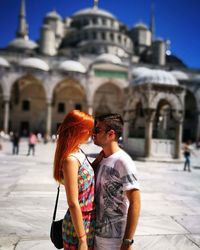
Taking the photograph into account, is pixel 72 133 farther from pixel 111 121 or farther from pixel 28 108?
pixel 28 108

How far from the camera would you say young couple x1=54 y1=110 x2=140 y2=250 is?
5.13 ft

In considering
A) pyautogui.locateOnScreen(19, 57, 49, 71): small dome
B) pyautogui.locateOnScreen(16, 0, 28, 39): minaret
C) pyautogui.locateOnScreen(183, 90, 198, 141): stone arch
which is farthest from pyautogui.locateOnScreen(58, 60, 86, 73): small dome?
pyautogui.locateOnScreen(16, 0, 28, 39): minaret

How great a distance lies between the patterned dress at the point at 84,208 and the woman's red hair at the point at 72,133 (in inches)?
3.1

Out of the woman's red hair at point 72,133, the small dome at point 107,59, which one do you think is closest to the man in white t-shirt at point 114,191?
the woman's red hair at point 72,133

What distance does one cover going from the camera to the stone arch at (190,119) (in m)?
31.4

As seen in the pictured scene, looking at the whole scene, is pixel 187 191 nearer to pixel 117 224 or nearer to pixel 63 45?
pixel 117 224

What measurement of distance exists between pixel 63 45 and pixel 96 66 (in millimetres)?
14159

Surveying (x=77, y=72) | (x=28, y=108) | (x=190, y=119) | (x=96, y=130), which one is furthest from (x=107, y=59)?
(x=96, y=130)

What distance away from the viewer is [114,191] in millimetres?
1667

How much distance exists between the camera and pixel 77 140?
164cm

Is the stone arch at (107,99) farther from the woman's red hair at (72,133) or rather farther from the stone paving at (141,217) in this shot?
the woman's red hair at (72,133)

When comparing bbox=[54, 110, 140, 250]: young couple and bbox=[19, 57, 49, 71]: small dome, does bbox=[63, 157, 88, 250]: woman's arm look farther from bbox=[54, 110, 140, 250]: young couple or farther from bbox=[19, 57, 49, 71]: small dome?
bbox=[19, 57, 49, 71]: small dome

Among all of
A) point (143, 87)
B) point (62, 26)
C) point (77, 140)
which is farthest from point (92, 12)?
point (77, 140)

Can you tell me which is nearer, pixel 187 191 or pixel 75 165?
pixel 75 165
